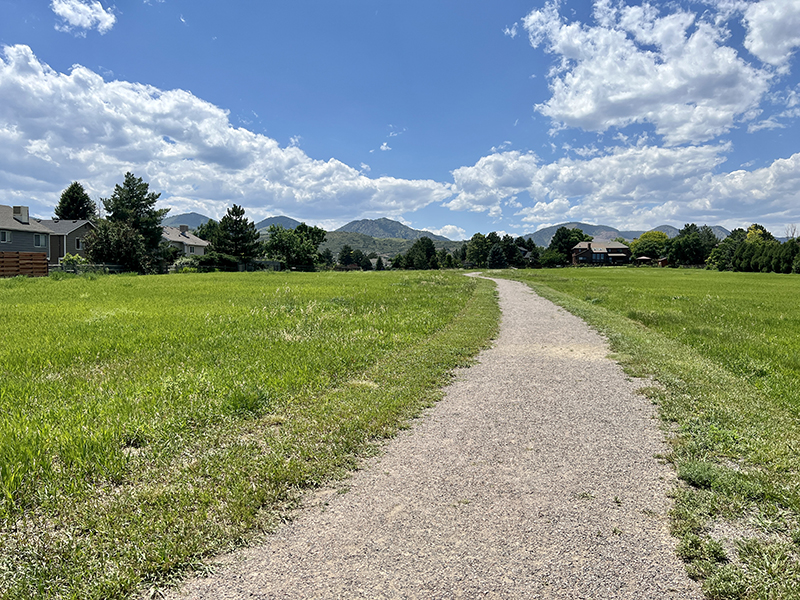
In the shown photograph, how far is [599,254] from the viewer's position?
140 metres

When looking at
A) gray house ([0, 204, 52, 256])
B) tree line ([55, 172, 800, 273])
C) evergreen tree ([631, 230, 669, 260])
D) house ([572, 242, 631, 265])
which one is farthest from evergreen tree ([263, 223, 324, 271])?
evergreen tree ([631, 230, 669, 260])

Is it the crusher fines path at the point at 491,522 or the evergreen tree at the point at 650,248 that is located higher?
the evergreen tree at the point at 650,248

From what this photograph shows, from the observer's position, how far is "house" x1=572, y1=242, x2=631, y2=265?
13962 cm

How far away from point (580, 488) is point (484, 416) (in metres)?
2.09

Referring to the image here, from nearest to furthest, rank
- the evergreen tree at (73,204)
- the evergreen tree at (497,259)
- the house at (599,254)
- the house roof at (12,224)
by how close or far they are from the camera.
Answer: the house roof at (12,224), the evergreen tree at (73,204), the evergreen tree at (497,259), the house at (599,254)

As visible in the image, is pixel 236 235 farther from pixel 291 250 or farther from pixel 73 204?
pixel 73 204

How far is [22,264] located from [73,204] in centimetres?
5772

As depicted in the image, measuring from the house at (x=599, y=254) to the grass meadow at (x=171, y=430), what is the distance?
14109cm

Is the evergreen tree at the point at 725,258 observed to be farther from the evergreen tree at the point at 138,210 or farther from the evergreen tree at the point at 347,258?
the evergreen tree at the point at 347,258

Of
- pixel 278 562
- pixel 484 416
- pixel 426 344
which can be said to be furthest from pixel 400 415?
pixel 426 344

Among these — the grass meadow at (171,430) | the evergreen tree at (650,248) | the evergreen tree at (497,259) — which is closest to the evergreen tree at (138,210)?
the grass meadow at (171,430)

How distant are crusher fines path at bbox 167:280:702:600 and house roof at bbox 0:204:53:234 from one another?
6438 cm

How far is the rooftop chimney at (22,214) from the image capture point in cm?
5434

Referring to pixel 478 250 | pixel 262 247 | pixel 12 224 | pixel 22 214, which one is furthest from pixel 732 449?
pixel 478 250
